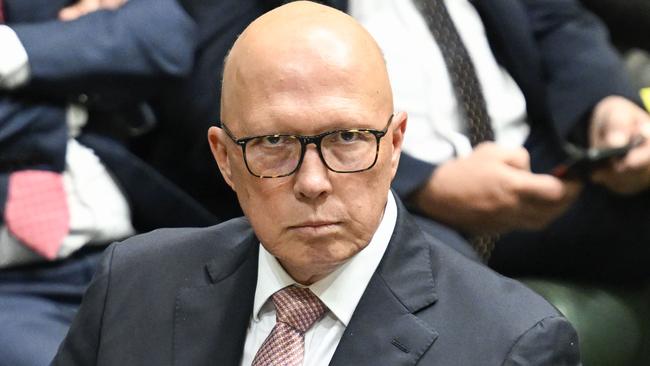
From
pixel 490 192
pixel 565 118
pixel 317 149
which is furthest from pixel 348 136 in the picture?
pixel 565 118

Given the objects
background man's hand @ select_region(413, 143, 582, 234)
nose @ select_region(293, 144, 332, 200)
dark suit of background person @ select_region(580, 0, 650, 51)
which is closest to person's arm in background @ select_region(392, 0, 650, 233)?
background man's hand @ select_region(413, 143, 582, 234)

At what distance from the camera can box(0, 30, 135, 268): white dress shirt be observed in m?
1.91

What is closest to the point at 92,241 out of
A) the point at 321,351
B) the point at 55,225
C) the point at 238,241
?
the point at 55,225

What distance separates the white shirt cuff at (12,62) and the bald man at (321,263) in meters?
0.60

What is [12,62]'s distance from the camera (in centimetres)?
190

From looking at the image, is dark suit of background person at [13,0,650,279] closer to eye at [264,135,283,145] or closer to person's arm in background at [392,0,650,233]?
person's arm in background at [392,0,650,233]

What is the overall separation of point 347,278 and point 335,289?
19mm

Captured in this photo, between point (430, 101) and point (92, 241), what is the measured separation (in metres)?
0.61

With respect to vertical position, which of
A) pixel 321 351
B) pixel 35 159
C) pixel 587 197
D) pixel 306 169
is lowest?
pixel 587 197

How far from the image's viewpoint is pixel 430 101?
2014mm

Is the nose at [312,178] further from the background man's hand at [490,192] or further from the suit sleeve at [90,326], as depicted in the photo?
the background man's hand at [490,192]

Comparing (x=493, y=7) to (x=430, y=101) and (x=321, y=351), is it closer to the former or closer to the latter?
(x=430, y=101)

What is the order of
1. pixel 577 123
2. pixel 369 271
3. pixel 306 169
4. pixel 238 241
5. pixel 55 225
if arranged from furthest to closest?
1. pixel 577 123
2. pixel 55 225
3. pixel 238 241
4. pixel 369 271
5. pixel 306 169

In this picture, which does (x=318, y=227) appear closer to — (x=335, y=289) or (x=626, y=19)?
(x=335, y=289)
